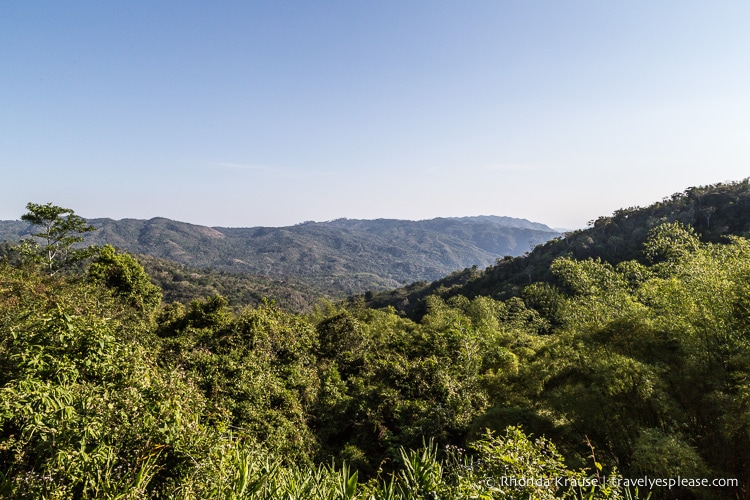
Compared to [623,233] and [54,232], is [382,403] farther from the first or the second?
[623,233]

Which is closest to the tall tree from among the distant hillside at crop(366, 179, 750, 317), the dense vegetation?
the dense vegetation

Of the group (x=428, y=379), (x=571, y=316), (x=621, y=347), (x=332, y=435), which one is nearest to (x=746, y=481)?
(x=621, y=347)

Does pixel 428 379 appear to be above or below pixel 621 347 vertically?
below

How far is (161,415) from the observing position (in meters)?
4.65

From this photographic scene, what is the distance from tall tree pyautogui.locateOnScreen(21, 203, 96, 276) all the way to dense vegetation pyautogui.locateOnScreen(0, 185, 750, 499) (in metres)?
10.2

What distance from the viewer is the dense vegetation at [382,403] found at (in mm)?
4262

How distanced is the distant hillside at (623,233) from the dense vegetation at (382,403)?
38.8m

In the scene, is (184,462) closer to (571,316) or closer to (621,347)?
(621,347)

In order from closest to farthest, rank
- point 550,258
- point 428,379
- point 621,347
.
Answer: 1. point 621,347
2. point 428,379
3. point 550,258

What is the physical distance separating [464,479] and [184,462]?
3782 millimetres

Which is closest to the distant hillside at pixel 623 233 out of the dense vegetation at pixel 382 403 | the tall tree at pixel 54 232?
the dense vegetation at pixel 382 403

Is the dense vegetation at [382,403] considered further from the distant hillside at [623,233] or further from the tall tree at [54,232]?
the distant hillside at [623,233]

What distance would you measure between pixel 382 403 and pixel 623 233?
6882 cm

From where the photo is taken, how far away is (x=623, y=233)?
207 ft
